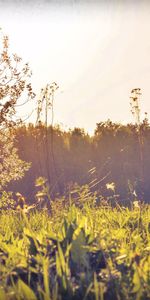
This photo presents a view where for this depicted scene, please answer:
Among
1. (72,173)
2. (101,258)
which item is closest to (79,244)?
(101,258)

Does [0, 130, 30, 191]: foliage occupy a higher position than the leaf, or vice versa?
[0, 130, 30, 191]: foliage

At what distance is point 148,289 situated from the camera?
2572mm

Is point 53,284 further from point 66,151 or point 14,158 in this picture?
point 66,151

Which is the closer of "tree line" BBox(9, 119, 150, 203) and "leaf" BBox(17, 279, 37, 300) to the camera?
"leaf" BBox(17, 279, 37, 300)

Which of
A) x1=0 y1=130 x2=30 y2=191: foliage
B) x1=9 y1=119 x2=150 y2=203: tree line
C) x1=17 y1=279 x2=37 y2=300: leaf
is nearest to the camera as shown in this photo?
x1=17 y1=279 x2=37 y2=300: leaf

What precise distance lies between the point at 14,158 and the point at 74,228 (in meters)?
12.5

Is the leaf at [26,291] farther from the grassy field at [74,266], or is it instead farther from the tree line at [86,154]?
the tree line at [86,154]

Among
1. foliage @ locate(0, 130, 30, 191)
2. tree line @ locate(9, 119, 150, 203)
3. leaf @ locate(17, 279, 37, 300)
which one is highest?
tree line @ locate(9, 119, 150, 203)

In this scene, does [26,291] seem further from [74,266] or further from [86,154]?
[86,154]

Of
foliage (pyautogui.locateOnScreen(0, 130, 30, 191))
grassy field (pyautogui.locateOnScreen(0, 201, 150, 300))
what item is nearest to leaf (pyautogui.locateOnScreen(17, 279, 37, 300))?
grassy field (pyautogui.locateOnScreen(0, 201, 150, 300))

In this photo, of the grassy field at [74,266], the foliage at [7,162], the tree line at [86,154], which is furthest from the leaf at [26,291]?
the tree line at [86,154]

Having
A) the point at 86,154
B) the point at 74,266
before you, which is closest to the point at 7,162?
the point at 74,266

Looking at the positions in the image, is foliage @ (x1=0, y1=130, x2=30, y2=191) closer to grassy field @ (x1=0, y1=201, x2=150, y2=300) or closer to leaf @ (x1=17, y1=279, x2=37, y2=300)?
grassy field @ (x1=0, y1=201, x2=150, y2=300)

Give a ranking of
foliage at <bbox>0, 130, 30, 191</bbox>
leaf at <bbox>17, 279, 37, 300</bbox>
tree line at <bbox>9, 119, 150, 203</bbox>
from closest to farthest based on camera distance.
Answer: leaf at <bbox>17, 279, 37, 300</bbox>
foliage at <bbox>0, 130, 30, 191</bbox>
tree line at <bbox>9, 119, 150, 203</bbox>
